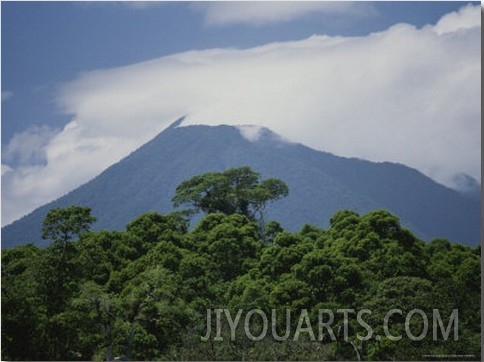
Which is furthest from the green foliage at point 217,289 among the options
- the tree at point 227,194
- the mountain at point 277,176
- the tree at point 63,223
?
the mountain at point 277,176

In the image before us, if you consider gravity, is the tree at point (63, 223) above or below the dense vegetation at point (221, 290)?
above

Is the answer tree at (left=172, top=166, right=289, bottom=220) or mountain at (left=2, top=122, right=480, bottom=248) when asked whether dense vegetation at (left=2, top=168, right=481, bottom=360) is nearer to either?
tree at (left=172, top=166, right=289, bottom=220)

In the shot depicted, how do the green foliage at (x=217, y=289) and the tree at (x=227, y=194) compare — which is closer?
the green foliage at (x=217, y=289)

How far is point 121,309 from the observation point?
40.6 feet

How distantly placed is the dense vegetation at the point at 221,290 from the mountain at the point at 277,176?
12.1 meters

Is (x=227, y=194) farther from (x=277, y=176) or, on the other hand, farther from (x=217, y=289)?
(x=277, y=176)

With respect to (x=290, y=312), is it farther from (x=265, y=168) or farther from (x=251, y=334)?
(x=265, y=168)

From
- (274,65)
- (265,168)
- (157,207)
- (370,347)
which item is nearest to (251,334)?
(370,347)

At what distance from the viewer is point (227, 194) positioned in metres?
20.9

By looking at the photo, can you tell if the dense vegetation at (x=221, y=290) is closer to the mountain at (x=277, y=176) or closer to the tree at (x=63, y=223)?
the tree at (x=63, y=223)

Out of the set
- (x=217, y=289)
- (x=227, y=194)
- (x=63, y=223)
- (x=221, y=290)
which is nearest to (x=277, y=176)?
(x=227, y=194)

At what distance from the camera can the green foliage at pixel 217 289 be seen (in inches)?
473

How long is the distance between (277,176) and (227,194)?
54.4ft

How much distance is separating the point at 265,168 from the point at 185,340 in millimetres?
26617
